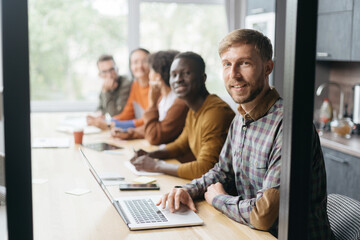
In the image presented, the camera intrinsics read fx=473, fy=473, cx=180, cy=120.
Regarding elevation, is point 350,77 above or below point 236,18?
below

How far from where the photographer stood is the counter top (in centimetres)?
298

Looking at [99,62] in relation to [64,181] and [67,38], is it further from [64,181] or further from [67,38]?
[64,181]

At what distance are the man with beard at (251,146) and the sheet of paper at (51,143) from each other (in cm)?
146

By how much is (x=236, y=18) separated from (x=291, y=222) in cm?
420

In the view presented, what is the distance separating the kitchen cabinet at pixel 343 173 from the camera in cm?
300

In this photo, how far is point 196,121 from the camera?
2.34 meters

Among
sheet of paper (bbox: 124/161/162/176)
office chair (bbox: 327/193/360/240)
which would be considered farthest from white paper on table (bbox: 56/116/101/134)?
office chair (bbox: 327/193/360/240)

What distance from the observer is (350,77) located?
3809mm

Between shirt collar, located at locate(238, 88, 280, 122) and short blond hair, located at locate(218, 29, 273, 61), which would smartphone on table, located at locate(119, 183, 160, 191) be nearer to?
shirt collar, located at locate(238, 88, 280, 122)

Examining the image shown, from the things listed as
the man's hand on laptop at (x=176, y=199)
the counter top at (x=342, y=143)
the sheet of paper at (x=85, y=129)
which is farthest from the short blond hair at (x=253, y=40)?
the sheet of paper at (x=85, y=129)

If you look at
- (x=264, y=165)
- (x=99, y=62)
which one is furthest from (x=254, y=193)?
(x=99, y=62)

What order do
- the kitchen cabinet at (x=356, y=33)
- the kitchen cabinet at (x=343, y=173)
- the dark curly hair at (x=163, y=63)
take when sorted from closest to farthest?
the dark curly hair at (x=163, y=63)
the kitchen cabinet at (x=343, y=173)
the kitchen cabinet at (x=356, y=33)

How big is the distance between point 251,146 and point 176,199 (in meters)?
Result: 0.32

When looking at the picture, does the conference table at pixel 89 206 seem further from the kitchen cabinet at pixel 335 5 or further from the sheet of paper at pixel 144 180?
the kitchen cabinet at pixel 335 5
